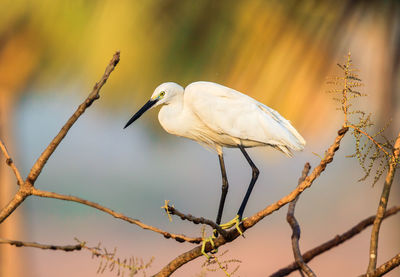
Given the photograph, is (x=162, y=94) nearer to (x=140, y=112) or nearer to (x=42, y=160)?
(x=140, y=112)

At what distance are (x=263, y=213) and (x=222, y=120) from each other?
674 millimetres

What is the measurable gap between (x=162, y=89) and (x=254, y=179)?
17.0 inches

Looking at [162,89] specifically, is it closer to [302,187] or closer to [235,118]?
[235,118]

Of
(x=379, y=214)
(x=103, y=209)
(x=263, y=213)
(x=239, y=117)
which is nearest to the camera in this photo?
(x=103, y=209)

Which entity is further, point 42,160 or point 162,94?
point 162,94

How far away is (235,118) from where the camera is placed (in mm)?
1667

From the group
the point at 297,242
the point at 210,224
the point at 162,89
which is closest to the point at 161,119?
the point at 162,89

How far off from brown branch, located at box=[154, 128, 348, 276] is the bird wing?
0.45 meters

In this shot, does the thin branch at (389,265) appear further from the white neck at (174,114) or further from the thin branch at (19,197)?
the white neck at (174,114)

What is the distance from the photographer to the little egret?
163 cm

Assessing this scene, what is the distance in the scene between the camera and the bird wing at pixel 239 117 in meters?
1.62

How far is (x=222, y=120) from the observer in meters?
1.68

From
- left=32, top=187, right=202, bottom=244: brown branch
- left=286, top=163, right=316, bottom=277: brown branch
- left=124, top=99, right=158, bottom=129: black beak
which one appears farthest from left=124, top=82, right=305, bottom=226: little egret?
left=32, top=187, right=202, bottom=244: brown branch

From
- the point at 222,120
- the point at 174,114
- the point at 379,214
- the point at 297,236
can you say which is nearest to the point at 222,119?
the point at 222,120
